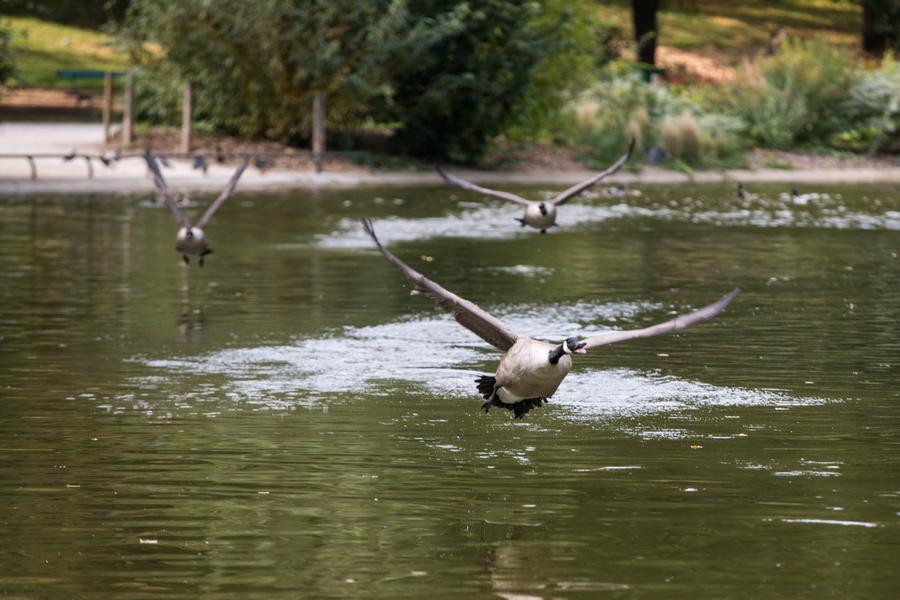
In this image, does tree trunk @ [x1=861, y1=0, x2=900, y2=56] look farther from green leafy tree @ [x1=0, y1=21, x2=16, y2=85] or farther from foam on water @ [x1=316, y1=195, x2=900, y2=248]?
green leafy tree @ [x1=0, y1=21, x2=16, y2=85]

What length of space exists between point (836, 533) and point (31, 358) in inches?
291

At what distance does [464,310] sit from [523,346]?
40 centimetres

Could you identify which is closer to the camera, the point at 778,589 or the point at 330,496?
the point at 778,589

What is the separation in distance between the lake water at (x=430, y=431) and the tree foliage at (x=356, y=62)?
14681mm

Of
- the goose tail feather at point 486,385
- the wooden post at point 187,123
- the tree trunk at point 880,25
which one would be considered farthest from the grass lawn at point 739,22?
the goose tail feather at point 486,385

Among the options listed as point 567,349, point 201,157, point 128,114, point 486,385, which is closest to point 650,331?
point 567,349

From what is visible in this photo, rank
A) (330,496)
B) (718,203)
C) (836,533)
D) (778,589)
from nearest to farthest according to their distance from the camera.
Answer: (778,589)
(836,533)
(330,496)
(718,203)

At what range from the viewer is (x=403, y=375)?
1335cm

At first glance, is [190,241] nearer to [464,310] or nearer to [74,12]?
[464,310]

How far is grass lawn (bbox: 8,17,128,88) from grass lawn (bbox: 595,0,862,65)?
1858cm

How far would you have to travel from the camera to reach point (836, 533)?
28.4 ft

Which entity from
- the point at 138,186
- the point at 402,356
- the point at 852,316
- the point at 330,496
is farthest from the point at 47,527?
the point at 138,186

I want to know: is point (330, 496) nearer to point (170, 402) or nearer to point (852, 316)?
point (170, 402)

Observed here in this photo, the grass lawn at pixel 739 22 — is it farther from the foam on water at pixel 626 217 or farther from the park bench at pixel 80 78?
the foam on water at pixel 626 217
